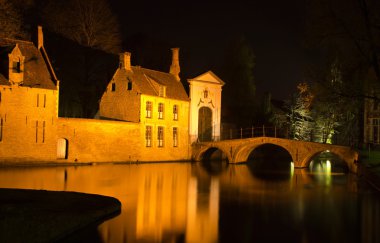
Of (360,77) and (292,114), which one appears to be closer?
(360,77)

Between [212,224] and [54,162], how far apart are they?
1705cm

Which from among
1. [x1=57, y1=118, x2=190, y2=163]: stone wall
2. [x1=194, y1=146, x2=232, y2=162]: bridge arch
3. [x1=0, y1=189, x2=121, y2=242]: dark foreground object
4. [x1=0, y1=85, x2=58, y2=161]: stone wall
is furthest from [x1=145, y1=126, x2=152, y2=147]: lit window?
[x1=0, y1=189, x2=121, y2=242]: dark foreground object

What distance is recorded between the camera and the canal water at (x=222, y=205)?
11.1 m

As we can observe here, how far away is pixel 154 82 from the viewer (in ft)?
111

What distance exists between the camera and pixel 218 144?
34812 mm

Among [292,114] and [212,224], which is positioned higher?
[292,114]

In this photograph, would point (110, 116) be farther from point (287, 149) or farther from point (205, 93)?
point (287, 149)

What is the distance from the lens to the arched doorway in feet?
122

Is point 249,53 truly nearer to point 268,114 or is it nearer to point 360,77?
point 268,114

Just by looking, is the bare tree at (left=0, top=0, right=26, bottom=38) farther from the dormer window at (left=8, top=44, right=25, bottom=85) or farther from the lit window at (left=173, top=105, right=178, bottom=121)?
the lit window at (left=173, top=105, right=178, bottom=121)

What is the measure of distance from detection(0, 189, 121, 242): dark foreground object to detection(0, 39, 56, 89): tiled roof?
47.5 ft

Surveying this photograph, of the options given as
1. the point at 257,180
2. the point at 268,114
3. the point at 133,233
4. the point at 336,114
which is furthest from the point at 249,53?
the point at 133,233

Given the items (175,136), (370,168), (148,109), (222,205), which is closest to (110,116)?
(148,109)

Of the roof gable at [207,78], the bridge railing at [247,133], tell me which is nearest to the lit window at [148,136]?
the roof gable at [207,78]
